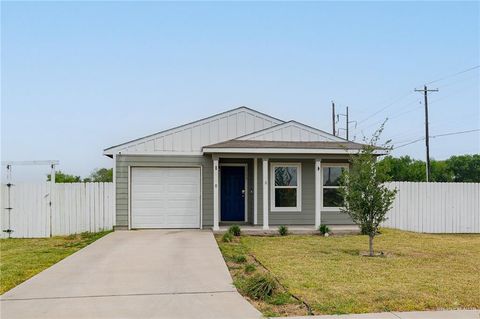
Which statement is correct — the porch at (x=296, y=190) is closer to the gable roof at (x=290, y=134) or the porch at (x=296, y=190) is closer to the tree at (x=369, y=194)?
the gable roof at (x=290, y=134)

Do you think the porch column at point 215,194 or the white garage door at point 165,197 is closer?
the porch column at point 215,194

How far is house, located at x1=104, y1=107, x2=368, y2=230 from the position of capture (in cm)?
1459

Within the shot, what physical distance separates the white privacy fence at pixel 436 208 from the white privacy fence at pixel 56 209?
32.8 feet

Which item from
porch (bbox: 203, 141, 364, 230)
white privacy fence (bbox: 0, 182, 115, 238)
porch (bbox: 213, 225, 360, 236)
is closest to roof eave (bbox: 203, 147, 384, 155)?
porch (bbox: 203, 141, 364, 230)

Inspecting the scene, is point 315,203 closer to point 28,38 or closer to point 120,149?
point 120,149

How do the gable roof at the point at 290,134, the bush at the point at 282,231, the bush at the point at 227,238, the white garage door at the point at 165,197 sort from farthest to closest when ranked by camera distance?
the gable roof at the point at 290,134 < the white garage door at the point at 165,197 < the bush at the point at 282,231 < the bush at the point at 227,238

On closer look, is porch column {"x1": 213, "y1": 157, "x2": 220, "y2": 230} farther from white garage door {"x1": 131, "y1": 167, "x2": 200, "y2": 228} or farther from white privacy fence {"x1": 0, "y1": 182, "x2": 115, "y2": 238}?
white privacy fence {"x1": 0, "y1": 182, "x2": 115, "y2": 238}

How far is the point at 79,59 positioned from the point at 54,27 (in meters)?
A: 2.31

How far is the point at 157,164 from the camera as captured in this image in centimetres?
1473

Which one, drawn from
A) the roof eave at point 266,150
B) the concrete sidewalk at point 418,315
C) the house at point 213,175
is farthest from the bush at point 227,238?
the concrete sidewalk at point 418,315

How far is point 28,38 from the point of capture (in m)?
13.0

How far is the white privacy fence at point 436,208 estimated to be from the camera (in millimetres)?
16438

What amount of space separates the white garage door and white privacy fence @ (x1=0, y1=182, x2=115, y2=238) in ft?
2.81

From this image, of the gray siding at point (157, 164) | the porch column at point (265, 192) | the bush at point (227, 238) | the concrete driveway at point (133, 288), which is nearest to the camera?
the concrete driveway at point (133, 288)
